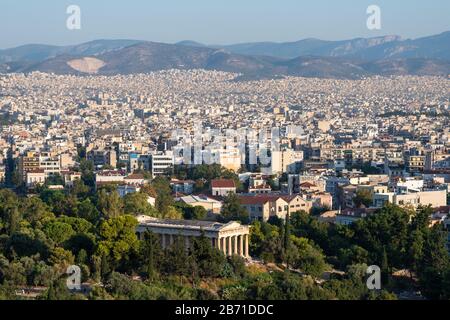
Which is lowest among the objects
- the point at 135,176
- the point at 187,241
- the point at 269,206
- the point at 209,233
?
the point at 135,176

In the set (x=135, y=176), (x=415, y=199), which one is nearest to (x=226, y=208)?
(x=415, y=199)

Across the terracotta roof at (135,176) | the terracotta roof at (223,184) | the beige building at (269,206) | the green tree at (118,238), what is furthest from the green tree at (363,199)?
the green tree at (118,238)

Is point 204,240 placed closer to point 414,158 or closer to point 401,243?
point 401,243

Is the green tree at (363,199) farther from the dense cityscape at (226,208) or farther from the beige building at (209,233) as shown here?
the beige building at (209,233)

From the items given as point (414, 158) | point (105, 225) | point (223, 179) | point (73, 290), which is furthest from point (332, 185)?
point (73, 290)

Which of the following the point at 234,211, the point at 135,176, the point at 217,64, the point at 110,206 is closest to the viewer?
the point at 110,206

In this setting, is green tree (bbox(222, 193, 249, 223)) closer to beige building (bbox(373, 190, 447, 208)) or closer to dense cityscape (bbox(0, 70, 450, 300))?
dense cityscape (bbox(0, 70, 450, 300))

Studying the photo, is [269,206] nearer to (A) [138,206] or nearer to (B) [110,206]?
(A) [138,206]

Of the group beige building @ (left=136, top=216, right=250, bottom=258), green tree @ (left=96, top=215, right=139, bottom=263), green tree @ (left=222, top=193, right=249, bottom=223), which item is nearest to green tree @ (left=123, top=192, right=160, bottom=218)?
green tree @ (left=222, top=193, right=249, bottom=223)

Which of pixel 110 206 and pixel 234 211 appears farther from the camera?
pixel 234 211
